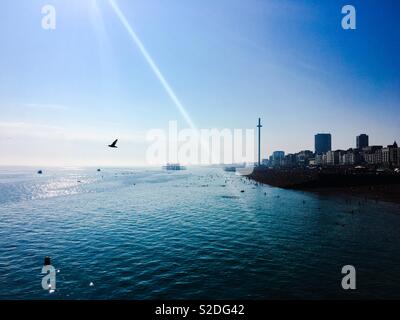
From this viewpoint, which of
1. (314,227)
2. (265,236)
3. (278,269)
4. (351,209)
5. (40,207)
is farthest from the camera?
(40,207)

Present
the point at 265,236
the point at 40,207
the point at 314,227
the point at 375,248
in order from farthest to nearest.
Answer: the point at 40,207
the point at 314,227
the point at 265,236
the point at 375,248

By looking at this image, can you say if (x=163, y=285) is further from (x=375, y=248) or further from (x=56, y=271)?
(x=375, y=248)

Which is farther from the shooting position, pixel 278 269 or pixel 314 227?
pixel 314 227

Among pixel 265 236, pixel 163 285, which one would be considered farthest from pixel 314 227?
pixel 163 285

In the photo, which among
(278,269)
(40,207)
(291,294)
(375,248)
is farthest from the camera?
(40,207)

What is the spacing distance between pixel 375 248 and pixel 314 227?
12.2 meters

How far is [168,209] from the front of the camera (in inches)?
2640
